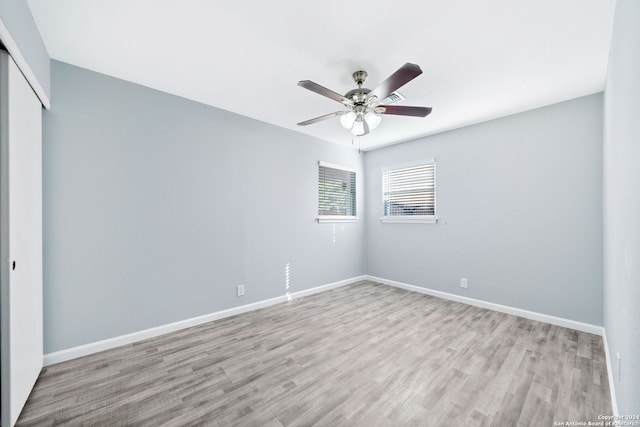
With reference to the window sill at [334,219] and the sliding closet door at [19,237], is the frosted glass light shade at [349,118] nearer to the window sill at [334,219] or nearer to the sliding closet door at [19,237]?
the window sill at [334,219]

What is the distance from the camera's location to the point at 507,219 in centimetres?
328

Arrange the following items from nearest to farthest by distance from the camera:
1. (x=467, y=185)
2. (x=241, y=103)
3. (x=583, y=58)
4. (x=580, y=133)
Result: (x=583, y=58) → (x=580, y=133) → (x=241, y=103) → (x=467, y=185)

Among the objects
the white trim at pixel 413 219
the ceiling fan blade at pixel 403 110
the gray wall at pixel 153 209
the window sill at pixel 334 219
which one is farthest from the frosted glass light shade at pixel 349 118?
the white trim at pixel 413 219

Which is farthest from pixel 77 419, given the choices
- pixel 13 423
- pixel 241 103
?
pixel 241 103

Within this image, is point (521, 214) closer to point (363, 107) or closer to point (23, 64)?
point (363, 107)

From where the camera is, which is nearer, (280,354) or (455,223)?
(280,354)

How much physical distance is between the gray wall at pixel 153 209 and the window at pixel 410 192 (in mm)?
1756

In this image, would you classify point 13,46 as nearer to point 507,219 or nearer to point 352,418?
point 352,418

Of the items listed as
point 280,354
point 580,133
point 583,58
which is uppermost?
point 583,58

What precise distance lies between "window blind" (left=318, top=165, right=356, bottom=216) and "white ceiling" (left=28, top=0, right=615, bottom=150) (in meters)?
1.66

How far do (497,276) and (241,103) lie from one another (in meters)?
3.88

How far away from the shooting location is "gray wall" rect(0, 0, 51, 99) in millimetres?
1370

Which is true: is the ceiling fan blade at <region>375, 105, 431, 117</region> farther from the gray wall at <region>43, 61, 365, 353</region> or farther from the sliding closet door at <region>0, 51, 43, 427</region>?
the sliding closet door at <region>0, 51, 43, 427</region>

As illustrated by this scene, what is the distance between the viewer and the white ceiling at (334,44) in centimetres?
163
